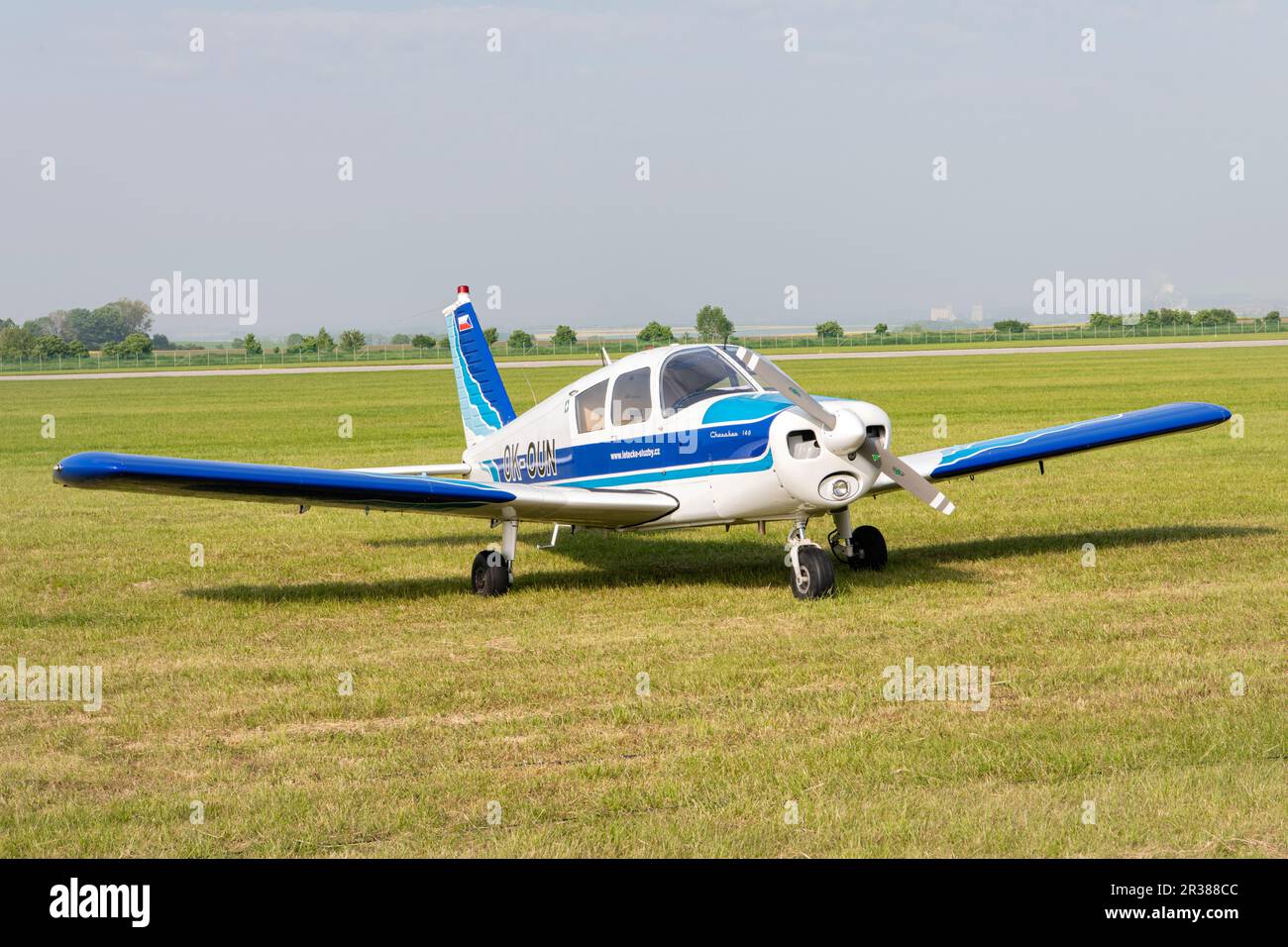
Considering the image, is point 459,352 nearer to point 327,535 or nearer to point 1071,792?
point 327,535

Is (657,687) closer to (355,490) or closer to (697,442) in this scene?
(697,442)

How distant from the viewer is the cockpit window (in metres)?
12.5

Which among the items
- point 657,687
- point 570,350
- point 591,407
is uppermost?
point 570,350

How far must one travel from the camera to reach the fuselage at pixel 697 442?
11.5 m

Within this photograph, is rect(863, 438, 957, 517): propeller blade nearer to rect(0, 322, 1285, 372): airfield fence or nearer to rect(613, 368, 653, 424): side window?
rect(613, 368, 653, 424): side window

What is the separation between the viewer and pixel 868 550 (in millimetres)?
13367

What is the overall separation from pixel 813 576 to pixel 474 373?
6.78 meters

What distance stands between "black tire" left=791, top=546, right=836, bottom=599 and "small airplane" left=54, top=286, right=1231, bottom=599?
12 mm

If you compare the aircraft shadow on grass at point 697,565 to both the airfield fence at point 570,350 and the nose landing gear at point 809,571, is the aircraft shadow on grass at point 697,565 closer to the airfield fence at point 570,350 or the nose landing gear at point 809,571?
the nose landing gear at point 809,571

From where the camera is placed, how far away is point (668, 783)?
6895 millimetres

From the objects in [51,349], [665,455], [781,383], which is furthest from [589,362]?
[781,383]

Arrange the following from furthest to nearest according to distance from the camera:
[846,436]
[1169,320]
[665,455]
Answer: [1169,320], [665,455], [846,436]

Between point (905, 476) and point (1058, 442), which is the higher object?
point (1058, 442)

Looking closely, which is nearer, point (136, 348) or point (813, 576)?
point (813, 576)
